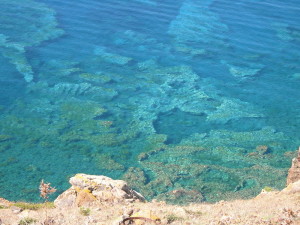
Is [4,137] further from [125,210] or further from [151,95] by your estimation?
[125,210]

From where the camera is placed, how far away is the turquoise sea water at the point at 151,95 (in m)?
20.0

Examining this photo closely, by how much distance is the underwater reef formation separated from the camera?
29933mm

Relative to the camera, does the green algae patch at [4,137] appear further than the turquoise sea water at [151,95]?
Yes

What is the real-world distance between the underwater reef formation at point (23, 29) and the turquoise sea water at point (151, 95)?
0.28 feet

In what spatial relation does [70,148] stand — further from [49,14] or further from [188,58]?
[49,14]

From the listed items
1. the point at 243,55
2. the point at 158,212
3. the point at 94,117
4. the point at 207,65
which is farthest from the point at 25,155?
the point at 243,55

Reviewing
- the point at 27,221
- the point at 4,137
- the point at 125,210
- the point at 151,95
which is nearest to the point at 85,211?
the point at 125,210

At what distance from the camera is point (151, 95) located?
2733 cm

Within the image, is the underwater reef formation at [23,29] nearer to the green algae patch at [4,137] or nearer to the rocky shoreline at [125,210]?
the green algae patch at [4,137]

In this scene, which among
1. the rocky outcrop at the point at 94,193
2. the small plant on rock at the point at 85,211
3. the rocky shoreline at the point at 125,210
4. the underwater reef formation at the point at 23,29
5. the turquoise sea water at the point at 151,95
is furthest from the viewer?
the underwater reef formation at the point at 23,29

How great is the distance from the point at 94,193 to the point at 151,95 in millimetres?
14862

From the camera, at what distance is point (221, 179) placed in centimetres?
1980

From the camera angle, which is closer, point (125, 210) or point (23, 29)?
point (125, 210)

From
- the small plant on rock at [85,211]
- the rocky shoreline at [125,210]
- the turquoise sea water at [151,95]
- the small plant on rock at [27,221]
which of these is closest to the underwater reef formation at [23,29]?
the turquoise sea water at [151,95]
